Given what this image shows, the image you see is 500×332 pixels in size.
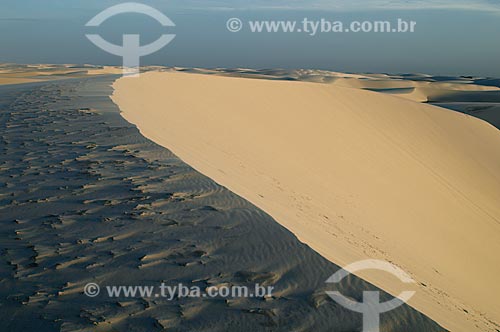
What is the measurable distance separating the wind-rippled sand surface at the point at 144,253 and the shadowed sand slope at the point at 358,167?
35 cm

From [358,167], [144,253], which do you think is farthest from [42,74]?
[144,253]

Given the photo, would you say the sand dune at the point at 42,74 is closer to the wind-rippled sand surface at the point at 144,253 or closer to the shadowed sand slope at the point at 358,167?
the shadowed sand slope at the point at 358,167

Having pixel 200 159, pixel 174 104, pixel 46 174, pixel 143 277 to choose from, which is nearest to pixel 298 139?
pixel 174 104

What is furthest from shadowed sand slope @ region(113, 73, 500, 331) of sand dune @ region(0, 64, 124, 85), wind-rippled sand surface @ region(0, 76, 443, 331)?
sand dune @ region(0, 64, 124, 85)

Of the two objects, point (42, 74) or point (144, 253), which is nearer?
point (144, 253)

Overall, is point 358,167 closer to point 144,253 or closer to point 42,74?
point 144,253

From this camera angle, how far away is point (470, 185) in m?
11.6

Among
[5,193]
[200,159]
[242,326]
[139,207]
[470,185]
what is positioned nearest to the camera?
[242,326]

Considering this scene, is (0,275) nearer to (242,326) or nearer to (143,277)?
(143,277)

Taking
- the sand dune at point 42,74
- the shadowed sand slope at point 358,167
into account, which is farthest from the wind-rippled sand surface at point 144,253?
the sand dune at point 42,74

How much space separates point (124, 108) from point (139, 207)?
16.1 feet

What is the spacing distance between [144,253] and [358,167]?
747 centimetres

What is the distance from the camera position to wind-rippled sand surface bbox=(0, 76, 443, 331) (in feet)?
7.64

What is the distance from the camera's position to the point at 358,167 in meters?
9.84
